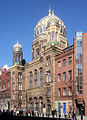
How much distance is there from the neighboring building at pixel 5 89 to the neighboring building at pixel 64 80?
29878 mm

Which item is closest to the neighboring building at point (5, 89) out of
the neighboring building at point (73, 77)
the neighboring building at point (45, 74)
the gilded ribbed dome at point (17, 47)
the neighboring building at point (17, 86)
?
the neighboring building at point (17, 86)

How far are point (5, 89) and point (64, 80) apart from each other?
37.4m

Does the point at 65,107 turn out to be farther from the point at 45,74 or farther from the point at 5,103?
the point at 5,103

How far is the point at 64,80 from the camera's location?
53.3 metres

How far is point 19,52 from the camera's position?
258ft

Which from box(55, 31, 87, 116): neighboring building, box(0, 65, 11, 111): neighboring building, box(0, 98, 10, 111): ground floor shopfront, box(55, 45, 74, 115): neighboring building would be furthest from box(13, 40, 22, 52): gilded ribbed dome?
box(55, 31, 87, 116): neighboring building

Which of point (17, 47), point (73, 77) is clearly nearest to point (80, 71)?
point (73, 77)

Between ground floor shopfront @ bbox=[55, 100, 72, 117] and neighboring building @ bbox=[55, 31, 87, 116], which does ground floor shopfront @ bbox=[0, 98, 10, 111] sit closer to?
neighboring building @ bbox=[55, 31, 87, 116]

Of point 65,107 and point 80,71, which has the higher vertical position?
point 80,71

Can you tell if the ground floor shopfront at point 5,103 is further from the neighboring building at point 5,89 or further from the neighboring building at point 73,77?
the neighboring building at point 73,77

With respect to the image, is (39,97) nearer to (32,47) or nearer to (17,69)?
(17,69)

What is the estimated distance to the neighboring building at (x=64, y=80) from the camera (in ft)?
167

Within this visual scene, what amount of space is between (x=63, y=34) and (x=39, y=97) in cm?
3195

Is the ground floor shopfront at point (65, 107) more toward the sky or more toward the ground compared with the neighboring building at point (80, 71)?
more toward the ground
